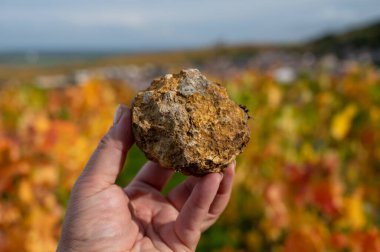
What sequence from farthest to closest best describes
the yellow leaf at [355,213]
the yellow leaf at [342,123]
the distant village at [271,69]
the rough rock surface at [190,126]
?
the distant village at [271,69]
the yellow leaf at [342,123]
the yellow leaf at [355,213]
the rough rock surface at [190,126]

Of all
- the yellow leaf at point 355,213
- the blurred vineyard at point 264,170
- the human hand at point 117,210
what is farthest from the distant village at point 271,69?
the human hand at point 117,210

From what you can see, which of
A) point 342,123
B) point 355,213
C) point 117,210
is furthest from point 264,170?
point 117,210

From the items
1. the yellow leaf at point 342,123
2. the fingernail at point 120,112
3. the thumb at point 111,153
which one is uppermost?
the fingernail at point 120,112

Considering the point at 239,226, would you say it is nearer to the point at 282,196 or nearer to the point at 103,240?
the point at 282,196

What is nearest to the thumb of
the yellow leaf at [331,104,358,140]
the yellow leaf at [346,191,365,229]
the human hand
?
the human hand

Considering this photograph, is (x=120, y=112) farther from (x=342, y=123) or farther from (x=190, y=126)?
(x=342, y=123)

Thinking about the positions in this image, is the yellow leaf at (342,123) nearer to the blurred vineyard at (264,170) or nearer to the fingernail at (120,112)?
the blurred vineyard at (264,170)

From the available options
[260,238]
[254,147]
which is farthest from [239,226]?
[254,147]
